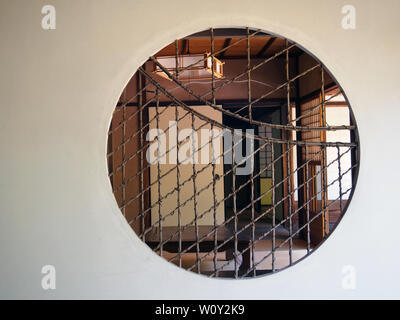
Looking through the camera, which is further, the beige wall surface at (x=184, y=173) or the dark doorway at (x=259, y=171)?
the dark doorway at (x=259, y=171)

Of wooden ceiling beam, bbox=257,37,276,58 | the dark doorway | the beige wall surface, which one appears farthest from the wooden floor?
wooden ceiling beam, bbox=257,37,276,58

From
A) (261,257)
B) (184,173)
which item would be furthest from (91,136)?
(184,173)

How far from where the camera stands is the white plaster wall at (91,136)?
6.31 ft

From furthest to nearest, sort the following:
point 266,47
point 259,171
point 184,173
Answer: point 259,171
point 184,173
point 266,47

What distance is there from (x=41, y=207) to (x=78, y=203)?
196 millimetres

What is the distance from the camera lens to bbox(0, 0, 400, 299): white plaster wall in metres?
1.92

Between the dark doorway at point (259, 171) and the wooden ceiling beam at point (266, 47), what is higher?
the wooden ceiling beam at point (266, 47)

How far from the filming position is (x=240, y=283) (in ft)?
6.44

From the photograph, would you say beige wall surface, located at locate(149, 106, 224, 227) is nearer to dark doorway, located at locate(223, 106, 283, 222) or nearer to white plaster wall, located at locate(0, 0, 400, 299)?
dark doorway, located at locate(223, 106, 283, 222)

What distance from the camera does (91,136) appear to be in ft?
6.31

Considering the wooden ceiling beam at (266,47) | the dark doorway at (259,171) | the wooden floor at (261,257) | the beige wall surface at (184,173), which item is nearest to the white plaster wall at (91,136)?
the wooden floor at (261,257)

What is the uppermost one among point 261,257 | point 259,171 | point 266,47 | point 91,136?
point 266,47

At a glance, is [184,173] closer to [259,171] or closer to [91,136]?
[259,171]

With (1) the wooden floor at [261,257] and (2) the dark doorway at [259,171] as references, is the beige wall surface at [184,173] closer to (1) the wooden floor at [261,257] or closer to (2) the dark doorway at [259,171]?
(1) the wooden floor at [261,257]
